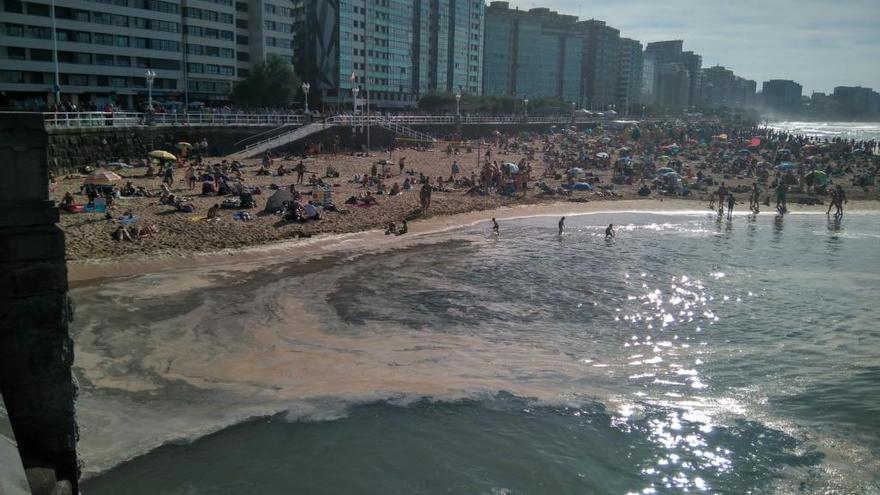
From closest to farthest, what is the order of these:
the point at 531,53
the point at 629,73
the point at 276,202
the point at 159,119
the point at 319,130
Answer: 1. the point at 276,202
2. the point at 159,119
3. the point at 319,130
4. the point at 531,53
5. the point at 629,73

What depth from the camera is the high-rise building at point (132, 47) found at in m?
50.0

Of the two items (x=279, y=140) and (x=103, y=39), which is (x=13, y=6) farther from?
(x=279, y=140)

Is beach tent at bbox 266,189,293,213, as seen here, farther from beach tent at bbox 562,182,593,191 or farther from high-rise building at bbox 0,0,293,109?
high-rise building at bbox 0,0,293,109

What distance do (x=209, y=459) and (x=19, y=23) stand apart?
5092cm

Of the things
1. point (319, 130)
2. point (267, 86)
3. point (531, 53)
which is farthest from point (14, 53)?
point (531, 53)

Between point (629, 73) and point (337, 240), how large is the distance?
165m

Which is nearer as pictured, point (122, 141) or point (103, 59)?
point (122, 141)

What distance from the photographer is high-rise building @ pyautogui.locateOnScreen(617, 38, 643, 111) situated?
170m

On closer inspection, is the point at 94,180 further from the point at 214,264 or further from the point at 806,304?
the point at 806,304

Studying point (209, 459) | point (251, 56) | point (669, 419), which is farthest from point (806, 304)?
point (251, 56)

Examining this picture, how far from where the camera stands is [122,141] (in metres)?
35.4

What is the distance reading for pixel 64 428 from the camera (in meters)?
7.70

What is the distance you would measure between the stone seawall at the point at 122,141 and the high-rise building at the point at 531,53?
301 ft

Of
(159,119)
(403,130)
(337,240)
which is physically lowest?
(337,240)
